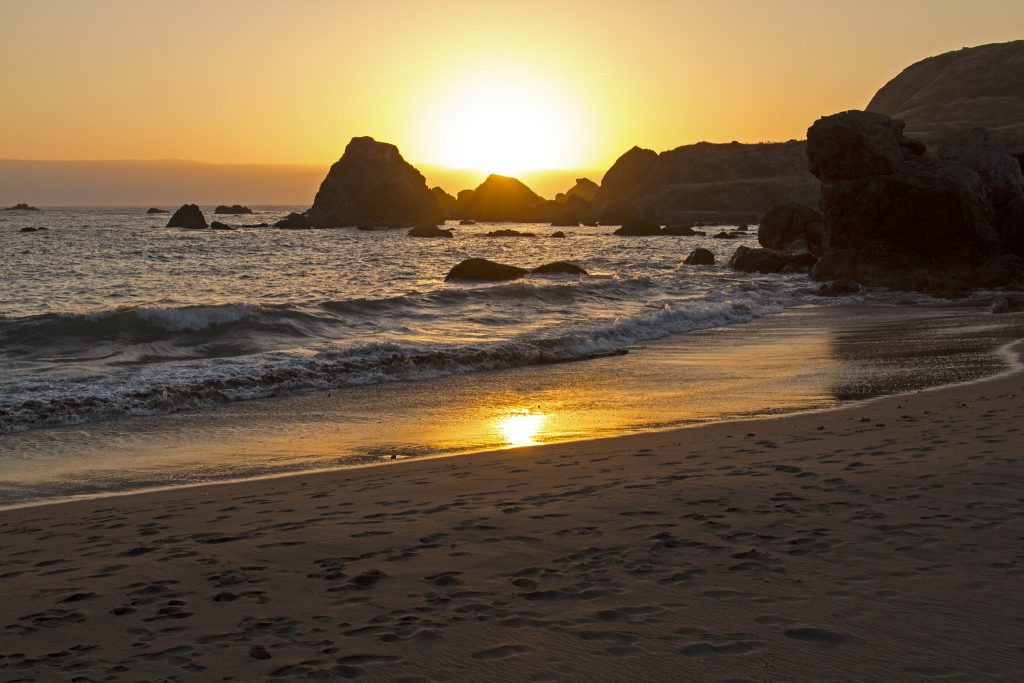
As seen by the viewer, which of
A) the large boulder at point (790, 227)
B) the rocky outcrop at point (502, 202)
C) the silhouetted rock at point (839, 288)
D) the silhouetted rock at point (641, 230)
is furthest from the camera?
the rocky outcrop at point (502, 202)

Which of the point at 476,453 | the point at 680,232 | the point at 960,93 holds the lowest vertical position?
the point at 476,453

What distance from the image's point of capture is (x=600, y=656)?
154 inches

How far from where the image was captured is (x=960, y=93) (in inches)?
5807

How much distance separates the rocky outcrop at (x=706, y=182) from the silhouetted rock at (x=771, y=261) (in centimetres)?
8457

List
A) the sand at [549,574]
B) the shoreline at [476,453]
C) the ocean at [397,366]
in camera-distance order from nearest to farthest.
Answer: the sand at [549,574], the shoreline at [476,453], the ocean at [397,366]

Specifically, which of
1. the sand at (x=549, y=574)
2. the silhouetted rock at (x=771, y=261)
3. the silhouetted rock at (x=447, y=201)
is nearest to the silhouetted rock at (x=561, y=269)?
the silhouetted rock at (x=771, y=261)

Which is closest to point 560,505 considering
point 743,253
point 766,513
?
point 766,513

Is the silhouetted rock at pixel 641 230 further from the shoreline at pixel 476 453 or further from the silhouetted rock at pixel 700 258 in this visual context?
the shoreline at pixel 476 453

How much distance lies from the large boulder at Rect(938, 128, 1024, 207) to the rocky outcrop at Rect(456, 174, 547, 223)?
115 meters

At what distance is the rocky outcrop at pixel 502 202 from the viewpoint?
5901 inches

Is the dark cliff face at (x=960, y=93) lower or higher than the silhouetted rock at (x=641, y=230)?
higher

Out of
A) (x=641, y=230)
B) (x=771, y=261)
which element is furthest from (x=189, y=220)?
(x=771, y=261)

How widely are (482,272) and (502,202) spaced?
120 meters

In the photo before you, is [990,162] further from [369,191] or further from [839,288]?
[369,191]
